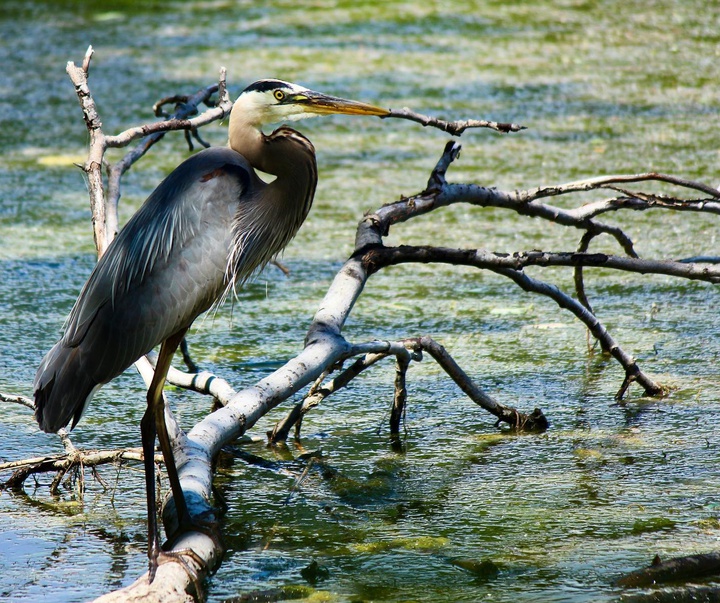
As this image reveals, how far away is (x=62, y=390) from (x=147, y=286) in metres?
0.36

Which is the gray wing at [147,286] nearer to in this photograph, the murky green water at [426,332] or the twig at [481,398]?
the murky green water at [426,332]

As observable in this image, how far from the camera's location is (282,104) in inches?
131

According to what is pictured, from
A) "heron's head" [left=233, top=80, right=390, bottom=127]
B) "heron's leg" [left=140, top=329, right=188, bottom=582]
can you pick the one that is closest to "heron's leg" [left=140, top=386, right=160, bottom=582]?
"heron's leg" [left=140, top=329, right=188, bottom=582]

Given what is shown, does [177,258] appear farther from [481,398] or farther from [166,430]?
[481,398]

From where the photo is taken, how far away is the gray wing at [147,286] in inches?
119

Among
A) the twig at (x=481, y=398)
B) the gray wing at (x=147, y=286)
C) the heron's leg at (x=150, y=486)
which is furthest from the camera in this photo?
the twig at (x=481, y=398)

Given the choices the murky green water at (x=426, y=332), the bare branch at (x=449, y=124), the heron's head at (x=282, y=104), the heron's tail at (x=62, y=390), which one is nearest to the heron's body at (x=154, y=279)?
the heron's tail at (x=62, y=390)

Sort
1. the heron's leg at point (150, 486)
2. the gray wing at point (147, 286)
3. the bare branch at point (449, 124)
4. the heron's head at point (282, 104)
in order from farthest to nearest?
1. the bare branch at point (449, 124)
2. the heron's head at point (282, 104)
3. the gray wing at point (147, 286)
4. the heron's leg at point (150, 486)

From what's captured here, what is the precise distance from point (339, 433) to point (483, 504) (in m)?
0.69

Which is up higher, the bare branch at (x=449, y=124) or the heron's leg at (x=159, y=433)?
the bare branch at (x=449, y=124)

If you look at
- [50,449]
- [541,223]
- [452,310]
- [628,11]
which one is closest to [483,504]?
[50,449]

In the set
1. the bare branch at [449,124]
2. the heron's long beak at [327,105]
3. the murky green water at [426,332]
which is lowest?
the murky green water at [426,332]

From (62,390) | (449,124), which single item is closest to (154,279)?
(62,390)

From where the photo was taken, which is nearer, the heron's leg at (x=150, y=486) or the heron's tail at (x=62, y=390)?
the heron's leg at (x=150, y=486)
